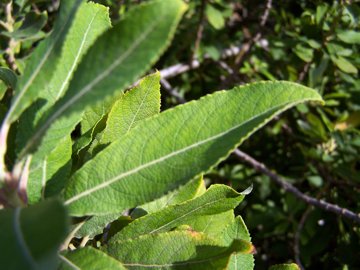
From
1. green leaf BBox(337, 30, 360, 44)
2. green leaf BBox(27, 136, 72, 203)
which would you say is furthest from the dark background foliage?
green leaf BBox(27, 136, 72, 203)

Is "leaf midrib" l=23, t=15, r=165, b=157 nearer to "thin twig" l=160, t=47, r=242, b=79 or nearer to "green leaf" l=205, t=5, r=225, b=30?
"thin twig" l=160, t=47, r=242, b=79

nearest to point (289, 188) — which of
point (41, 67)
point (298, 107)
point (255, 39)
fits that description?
point (298, 107)

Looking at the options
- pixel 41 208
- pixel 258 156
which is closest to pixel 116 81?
pixel 41 208

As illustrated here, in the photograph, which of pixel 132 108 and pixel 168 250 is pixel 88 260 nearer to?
pixel 168 250

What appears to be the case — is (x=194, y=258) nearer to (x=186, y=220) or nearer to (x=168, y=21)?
(x=186, y=220)

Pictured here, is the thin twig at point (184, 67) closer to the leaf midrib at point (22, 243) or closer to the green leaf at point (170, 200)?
the green leaf at point (170, 200)
